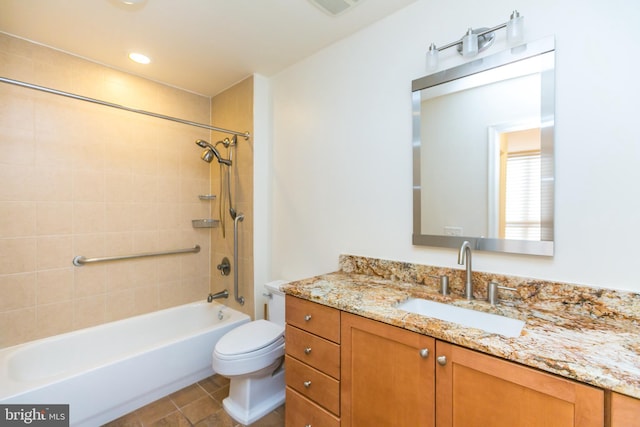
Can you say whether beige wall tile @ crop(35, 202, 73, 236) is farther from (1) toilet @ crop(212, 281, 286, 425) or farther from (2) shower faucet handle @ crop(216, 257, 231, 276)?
(1) toilet @ crop(212, 281, 286, 425)

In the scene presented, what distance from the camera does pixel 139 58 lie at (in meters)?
2.14

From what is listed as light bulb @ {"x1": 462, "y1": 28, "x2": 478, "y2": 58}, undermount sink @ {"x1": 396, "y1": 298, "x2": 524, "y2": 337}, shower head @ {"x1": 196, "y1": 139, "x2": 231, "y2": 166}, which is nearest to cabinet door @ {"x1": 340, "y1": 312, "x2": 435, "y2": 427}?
undermount sink @ {"x1": 396, "y1": 298, "x2": 524, "y2": 337}

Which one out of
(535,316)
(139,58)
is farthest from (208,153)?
(535,316)

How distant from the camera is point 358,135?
1.83 meters

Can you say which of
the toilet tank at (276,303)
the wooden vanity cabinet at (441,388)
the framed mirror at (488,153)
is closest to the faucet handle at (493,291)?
the framed mirror at (488,153)

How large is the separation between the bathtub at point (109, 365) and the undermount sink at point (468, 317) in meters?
1.57

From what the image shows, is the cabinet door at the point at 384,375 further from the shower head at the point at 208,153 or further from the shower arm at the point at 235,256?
the shower head at the point at 208,153

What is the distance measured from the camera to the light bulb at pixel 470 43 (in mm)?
1328

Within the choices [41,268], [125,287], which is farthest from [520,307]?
Result: [41,268]

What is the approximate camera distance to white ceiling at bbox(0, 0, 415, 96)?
1.59 metres

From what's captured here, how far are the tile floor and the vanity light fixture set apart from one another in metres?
2.27

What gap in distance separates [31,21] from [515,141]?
278 centimetres

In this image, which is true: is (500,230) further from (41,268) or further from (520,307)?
(41,268)

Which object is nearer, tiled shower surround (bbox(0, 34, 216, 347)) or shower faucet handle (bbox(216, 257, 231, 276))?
tiled shower surround (bbox(0, 34, 216, 347))
